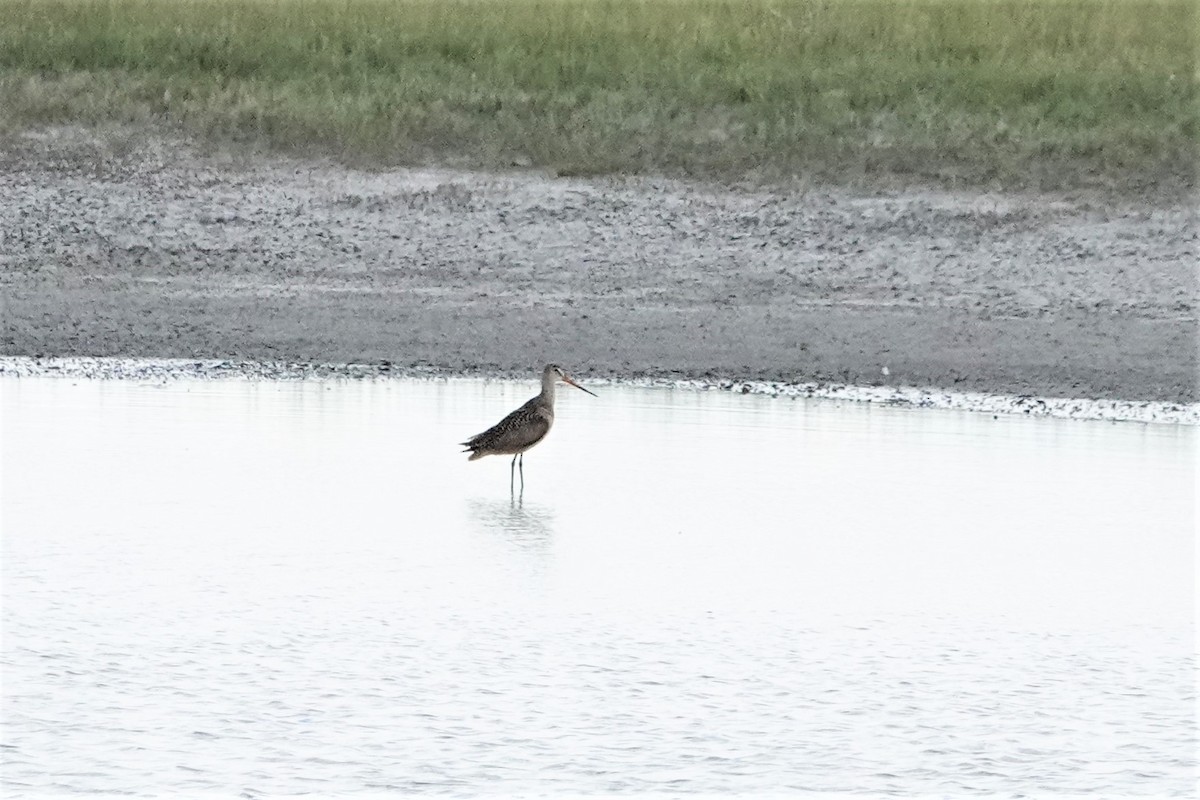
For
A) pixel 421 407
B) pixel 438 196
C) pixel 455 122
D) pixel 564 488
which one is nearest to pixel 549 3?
pixel 455 122

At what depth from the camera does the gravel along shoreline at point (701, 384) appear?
12.1 m

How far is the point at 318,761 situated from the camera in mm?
5137

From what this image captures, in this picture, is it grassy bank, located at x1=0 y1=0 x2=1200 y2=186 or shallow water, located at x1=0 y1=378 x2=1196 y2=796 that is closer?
shallow water, located at x1=0 y1=378 x2=1196 y2=796

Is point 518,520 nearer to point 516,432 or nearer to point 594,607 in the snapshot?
point 516,432

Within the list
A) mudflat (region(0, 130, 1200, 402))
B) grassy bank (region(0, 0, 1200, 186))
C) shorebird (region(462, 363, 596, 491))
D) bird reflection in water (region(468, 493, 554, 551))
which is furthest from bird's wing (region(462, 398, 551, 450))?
grassy bank (region(0, 0, 1200, 186))

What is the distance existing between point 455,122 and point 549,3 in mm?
3648

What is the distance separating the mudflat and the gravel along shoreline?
218 mm

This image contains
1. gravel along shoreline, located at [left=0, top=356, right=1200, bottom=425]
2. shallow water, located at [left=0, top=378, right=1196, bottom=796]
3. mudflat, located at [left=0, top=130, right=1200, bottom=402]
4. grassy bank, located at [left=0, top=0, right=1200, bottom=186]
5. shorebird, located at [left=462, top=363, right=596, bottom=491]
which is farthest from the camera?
grassy bank, located at [left=0, top=0, right=1200, bottom=186]

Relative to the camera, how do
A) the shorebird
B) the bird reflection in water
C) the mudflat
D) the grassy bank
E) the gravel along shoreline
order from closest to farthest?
1. the bird reflection in water
2. the shorebird
3. the gravel along shoreline
4. the mudflat
5. the grassy bank

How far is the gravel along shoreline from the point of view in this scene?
1208cm

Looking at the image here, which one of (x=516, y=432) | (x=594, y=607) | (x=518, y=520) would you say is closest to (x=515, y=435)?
(x=516, y=432)

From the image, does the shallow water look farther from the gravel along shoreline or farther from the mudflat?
the mudflat

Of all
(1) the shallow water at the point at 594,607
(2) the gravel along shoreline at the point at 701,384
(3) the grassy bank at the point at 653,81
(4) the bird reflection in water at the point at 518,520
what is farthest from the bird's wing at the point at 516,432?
(3) the grassy bank at the point at 653,81

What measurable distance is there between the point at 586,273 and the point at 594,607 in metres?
8.76
